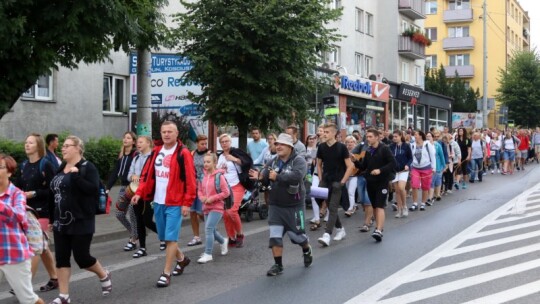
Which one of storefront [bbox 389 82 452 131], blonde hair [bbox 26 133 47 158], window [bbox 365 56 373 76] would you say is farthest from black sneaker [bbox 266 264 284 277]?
window [bbox 365 56 373 76]

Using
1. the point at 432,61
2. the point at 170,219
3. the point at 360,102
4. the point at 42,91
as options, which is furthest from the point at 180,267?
the point at 432,61

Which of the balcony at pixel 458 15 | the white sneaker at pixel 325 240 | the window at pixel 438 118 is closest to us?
the white sneaker at pixel 325 240

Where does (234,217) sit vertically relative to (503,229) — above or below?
above

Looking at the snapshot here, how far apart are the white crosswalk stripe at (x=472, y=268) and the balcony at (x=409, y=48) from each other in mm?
29716

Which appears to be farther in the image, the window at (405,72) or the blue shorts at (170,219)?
the window at (405,72)

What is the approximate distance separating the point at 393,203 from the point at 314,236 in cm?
502

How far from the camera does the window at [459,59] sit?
6750 centimetres

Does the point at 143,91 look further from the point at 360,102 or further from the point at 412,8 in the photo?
the point at 412,8

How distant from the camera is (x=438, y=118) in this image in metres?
45.2

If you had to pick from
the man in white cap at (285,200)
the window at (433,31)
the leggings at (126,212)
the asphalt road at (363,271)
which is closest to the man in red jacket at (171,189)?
the asphalt road at (363,271)

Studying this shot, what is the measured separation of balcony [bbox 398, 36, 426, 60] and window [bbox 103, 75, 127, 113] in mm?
22669

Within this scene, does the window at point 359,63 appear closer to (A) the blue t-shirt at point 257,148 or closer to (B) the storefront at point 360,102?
(B) the storefront at point 360,102

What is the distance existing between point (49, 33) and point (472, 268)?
254 inches

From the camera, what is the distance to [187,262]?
796cm
